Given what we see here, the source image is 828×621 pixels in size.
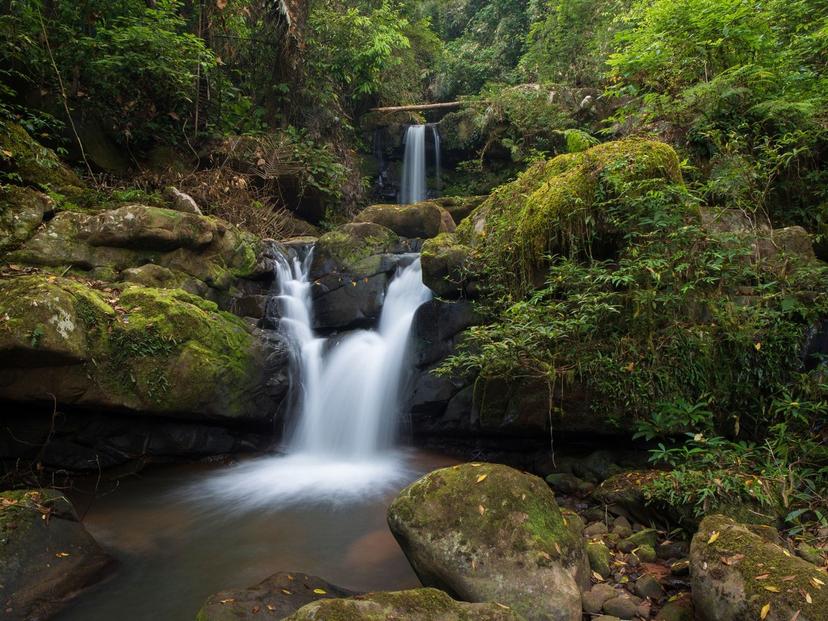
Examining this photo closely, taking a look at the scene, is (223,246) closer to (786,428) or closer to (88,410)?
(88,410)

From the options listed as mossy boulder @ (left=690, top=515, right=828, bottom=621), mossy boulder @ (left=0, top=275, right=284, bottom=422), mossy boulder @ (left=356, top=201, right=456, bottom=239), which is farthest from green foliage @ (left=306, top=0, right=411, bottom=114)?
mossy boulder @ (left=690, top=515, right=828, bottom=621)

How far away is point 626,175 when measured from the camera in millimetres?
4883

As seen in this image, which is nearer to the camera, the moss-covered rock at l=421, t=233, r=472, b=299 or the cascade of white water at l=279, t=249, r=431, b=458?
the moss-covered rock at l=421, t=233, r=472, b=299

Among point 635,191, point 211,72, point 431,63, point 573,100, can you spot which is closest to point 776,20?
point 635,191

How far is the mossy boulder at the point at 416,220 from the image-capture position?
32.4ft

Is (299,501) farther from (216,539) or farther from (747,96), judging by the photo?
(747,96)

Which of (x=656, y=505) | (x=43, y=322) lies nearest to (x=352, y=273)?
(x=43, y=322)

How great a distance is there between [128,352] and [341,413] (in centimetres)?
271

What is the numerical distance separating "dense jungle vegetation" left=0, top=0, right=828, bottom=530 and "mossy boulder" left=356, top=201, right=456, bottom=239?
2.49 m

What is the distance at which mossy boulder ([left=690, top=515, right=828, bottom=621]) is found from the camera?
2.51 meters

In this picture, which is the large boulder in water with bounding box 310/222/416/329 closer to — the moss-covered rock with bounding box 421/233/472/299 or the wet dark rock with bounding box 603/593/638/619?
the moss-covered rock with bounding box 421/233/472/299

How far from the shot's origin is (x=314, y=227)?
1218cm

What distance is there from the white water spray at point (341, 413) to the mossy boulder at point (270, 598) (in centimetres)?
185

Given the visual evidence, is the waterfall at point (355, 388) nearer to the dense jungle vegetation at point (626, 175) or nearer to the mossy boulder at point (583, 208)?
the dense jungle vegetation at point (626, 175)
